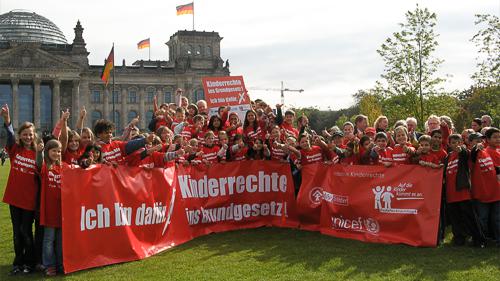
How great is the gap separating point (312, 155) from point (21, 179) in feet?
18.5

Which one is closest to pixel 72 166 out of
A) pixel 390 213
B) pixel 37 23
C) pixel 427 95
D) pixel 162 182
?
pixel 162 182

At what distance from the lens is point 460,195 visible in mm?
9609

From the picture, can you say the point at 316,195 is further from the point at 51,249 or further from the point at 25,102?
the point at 25,102

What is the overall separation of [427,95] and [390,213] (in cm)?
2100

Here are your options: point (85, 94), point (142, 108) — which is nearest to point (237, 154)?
point (85, 94)

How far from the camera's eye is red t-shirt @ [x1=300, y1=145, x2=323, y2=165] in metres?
11.8

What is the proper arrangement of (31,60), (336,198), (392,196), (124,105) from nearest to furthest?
(392,196) < (336,198) < (31,60) < (124,105)

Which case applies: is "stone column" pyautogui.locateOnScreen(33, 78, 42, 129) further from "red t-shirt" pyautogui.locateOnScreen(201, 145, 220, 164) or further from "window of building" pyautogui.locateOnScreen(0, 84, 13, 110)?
"red t-shirt" pyautogui.locateOnScreen(201, 145, 220, 164)

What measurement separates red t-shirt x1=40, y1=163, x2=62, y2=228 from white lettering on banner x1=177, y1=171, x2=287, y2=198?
2.77m

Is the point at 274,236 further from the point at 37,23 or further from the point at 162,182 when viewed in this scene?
the point at 37,23

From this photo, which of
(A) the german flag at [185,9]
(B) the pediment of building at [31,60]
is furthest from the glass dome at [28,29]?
(A) the german flag at [185,9]

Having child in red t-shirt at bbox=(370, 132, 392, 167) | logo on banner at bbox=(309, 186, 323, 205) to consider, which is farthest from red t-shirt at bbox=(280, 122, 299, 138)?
child in red t-shirt at bbox=(370, 132, 392, 167)

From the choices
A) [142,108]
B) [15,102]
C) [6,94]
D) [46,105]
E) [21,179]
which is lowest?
[21,179]

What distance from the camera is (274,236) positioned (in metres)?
11.0
